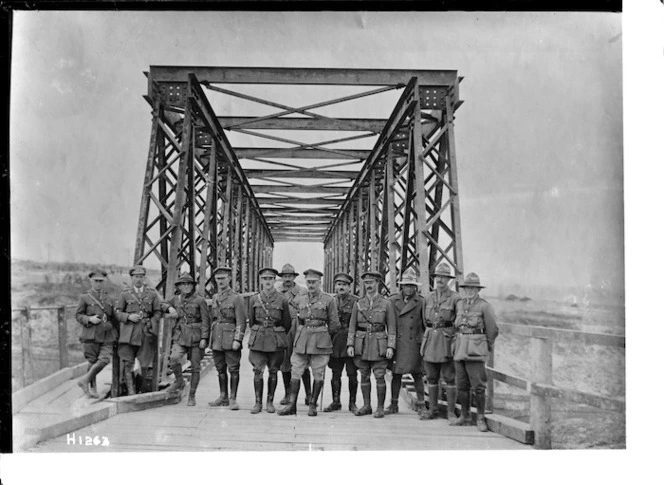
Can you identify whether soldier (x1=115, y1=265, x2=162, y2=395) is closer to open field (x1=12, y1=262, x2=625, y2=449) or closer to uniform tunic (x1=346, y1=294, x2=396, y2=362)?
open field (x1=12, y1=262, x2=625, y2=449)

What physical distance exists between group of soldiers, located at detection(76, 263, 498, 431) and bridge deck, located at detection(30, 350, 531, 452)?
0.34 metres

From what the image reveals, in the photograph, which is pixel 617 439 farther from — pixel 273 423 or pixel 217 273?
pixel 217 273

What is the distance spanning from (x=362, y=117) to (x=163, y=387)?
23.3 feet

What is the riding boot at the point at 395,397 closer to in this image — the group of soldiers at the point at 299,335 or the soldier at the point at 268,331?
the group of soldiers at the point at 299,335

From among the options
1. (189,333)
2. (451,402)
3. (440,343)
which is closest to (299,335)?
(189,333)

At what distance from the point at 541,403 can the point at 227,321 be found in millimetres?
3850

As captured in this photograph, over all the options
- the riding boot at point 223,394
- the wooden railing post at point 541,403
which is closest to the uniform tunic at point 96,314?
the riding boot at point 223,394

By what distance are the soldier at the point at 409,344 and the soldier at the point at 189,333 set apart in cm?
249

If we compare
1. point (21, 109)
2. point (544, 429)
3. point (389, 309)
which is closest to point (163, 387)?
point (389, 309)

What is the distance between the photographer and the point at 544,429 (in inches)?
216

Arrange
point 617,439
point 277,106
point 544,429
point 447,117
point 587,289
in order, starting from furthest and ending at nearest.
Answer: point 277,106 < point 447,117 < point 587,289 < point 617,439 < point 544,429

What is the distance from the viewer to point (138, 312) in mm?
7082

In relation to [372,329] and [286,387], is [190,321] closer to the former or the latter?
[286,387]

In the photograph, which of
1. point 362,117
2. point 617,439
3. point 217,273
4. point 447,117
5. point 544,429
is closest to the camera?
point 544,429
